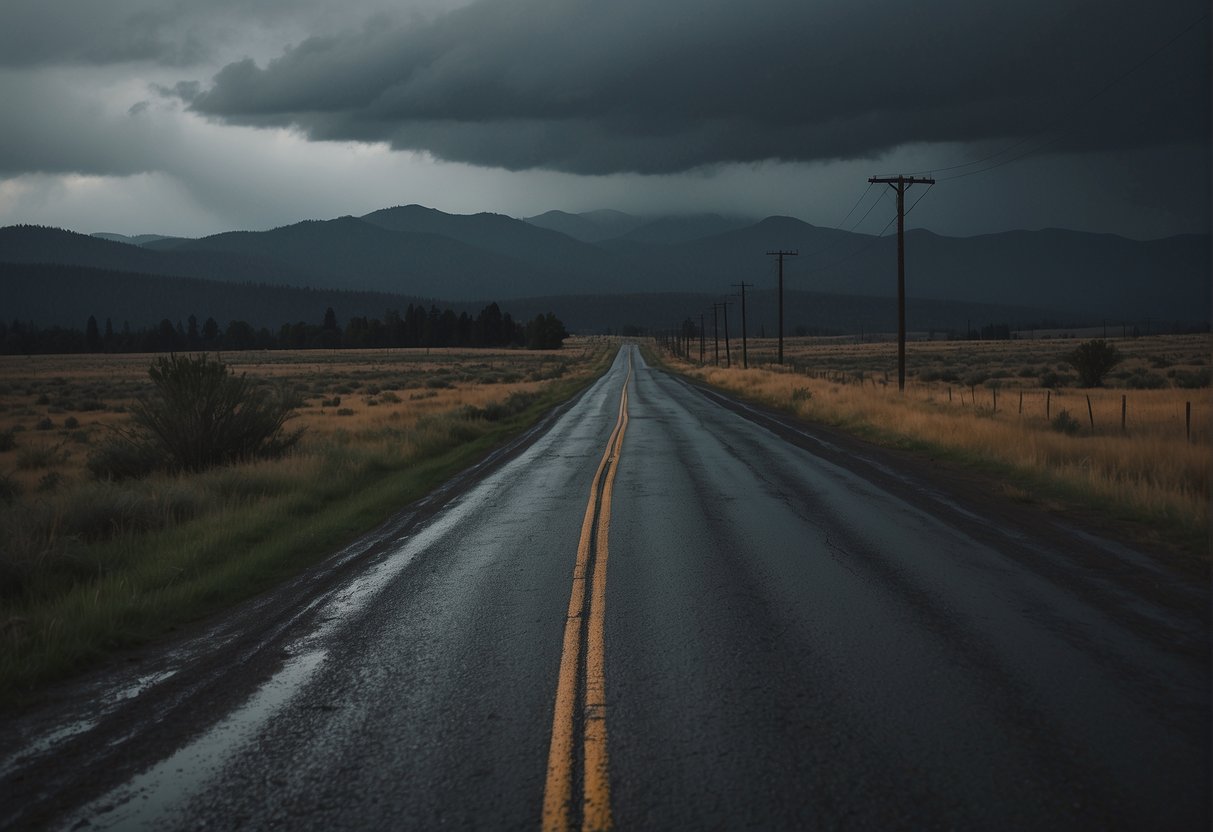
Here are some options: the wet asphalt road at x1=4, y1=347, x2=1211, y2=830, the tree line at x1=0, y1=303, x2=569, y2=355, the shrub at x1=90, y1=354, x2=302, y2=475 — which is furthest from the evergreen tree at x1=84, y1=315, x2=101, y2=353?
the wet asphalt road at x1=4, y1=347, x2=1211, y2=830

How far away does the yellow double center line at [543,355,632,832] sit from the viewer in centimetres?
386

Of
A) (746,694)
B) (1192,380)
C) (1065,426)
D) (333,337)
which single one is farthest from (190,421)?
(333,337)

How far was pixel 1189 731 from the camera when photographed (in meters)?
4.59

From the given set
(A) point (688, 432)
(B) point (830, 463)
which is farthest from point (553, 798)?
(A) point (688, 432)

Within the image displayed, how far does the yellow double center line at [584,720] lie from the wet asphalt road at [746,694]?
2.6 inches

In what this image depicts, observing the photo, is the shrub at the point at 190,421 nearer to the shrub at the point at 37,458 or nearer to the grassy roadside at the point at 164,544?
the grassy roadside at the point at 164,544

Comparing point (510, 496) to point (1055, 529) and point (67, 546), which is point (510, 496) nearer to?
point (67, 546)

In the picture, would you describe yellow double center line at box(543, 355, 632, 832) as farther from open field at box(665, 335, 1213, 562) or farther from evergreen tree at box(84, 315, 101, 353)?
evergreen tree at box(84, 315, 101, 353)

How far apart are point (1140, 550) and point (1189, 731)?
17.5 feet

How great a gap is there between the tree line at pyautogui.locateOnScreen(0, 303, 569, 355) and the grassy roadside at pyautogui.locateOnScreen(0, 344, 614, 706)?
156 metres

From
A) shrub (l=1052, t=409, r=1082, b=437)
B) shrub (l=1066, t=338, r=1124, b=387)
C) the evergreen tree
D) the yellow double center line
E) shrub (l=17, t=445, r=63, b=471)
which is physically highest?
the evergreen tree

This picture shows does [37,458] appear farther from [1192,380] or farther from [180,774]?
[1192,380]

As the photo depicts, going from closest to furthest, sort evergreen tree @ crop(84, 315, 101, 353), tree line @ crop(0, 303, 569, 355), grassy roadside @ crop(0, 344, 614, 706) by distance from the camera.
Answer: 1. grassy roadside @ crop(0, 344, 614, 706)
2. tree line @ crop(0, 303, 569, 355)
3. evergreen tree @ crop(84, 315, 101, 353)

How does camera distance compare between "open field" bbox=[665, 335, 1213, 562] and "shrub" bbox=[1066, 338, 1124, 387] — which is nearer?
"open field" bbox=[665, 335, 1213, 562]
